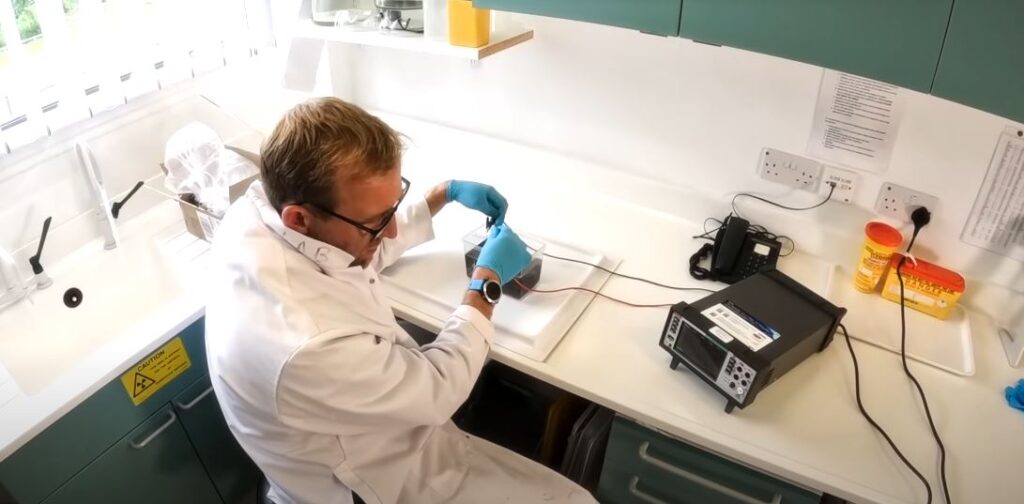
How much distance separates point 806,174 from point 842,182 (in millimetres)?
82

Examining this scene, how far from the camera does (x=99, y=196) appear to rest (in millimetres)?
1626

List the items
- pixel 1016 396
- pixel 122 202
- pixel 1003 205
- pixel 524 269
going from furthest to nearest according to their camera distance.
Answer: pixel 122 202
pixel 524 269
pixel 1003 205
pixel 1016 396

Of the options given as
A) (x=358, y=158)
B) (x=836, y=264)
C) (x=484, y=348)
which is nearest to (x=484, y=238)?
(x=484, y=348)

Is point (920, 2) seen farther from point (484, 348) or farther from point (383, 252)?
point (383, 252)

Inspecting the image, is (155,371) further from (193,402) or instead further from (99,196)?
(99,196)

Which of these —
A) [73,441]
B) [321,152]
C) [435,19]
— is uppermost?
[435,19]

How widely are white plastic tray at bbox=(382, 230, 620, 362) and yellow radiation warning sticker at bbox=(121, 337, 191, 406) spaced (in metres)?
0.50

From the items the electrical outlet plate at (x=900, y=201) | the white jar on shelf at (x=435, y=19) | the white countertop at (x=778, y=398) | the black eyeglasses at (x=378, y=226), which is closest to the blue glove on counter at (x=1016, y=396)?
the white countertop at (x=778, y=398)

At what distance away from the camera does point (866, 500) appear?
1.05m

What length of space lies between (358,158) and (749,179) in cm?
106

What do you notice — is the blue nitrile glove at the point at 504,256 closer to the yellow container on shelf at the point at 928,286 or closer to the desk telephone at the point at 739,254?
the desk telephone at the point at 739,254

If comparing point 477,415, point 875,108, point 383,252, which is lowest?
point 477,415

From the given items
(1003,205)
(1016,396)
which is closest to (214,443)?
(1016,396)

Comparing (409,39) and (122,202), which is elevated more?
(409,39)
